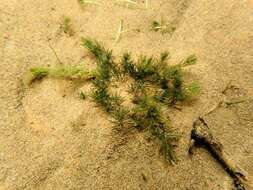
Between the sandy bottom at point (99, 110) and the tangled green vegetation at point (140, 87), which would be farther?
the tangled green vegetation at point (140, 87)

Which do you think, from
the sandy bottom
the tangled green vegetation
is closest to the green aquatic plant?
the sandy bottom

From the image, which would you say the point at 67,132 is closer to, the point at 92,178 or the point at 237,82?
the point at 92,178

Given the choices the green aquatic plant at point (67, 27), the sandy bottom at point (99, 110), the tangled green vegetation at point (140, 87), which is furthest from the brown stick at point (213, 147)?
the green aquatic plant at point (67, 27)

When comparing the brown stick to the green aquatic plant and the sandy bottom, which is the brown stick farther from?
the green aquatic plant

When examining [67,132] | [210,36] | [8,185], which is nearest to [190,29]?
[210,36]

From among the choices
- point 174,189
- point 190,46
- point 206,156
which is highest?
point 190,46

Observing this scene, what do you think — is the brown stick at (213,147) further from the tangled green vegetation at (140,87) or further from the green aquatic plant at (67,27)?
the green aquatic plant at (67,27)
